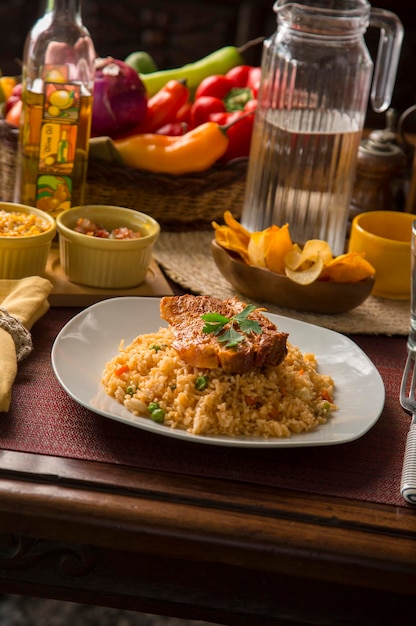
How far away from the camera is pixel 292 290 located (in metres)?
1.46

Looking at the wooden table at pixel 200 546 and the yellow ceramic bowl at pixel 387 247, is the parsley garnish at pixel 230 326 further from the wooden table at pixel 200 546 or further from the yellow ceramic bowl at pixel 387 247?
the yellow ceramic bowl at pixel 387 247

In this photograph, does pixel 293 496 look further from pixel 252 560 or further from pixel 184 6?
pixel 184 6

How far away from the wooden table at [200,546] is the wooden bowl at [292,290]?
52cm

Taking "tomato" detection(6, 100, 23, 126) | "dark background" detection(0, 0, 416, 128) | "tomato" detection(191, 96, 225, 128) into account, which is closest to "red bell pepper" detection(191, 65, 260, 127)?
"tomato" detection(191, 96, 225, 128)

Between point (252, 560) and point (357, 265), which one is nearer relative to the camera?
point (252, 560)

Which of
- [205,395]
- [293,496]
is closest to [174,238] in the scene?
[205,395]

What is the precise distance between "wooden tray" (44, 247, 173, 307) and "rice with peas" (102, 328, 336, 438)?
0.29 m

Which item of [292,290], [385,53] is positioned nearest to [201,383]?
[292,290]

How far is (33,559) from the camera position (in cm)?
100

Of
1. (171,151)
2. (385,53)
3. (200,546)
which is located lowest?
(200,546)

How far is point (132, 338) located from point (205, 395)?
9.4 inches

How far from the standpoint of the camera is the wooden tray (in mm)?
1422

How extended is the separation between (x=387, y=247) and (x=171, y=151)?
1.54 feet

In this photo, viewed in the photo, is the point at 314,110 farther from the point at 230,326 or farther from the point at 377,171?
the point at 230,326
